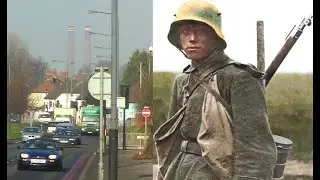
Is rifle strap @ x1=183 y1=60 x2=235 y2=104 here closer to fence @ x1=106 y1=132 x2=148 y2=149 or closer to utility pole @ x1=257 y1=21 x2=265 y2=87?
utility pole @ x1=257 y1=21 x2=265 y2=87

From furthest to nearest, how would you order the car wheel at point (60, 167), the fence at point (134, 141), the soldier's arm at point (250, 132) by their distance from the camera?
the car wheel at point (60, 167) < the fence at point (134, 141) < the soldier's arm at point (250, 132)

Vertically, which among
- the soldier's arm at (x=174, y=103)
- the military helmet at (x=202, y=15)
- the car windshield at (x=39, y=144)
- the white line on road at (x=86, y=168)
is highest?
the military helmet at (x=202, y=15)

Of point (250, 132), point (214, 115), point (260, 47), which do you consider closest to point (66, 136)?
point (260, 47)

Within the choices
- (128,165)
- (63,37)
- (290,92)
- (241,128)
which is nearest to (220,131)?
(241,128)

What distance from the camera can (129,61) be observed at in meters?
2.79

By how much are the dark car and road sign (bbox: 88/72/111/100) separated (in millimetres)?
278

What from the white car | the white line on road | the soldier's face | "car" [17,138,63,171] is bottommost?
the white line on road

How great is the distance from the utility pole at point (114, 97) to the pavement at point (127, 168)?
0.04 m

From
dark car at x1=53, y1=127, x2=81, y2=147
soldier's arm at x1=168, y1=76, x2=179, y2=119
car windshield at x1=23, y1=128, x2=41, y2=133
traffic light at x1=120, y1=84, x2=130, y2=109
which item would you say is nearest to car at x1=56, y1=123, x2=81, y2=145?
dark car at x1=53, y1=127, x2=81, y2=147

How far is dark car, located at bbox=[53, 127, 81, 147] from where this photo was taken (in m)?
2.87

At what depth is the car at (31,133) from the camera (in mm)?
2852

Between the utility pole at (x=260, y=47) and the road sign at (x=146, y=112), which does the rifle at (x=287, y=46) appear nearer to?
the utility pole at (x=260, y=47)

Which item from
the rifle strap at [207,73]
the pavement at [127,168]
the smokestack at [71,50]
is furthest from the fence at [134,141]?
the rifle strap at [207,73]

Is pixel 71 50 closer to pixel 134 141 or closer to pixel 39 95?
pixel 39 95
